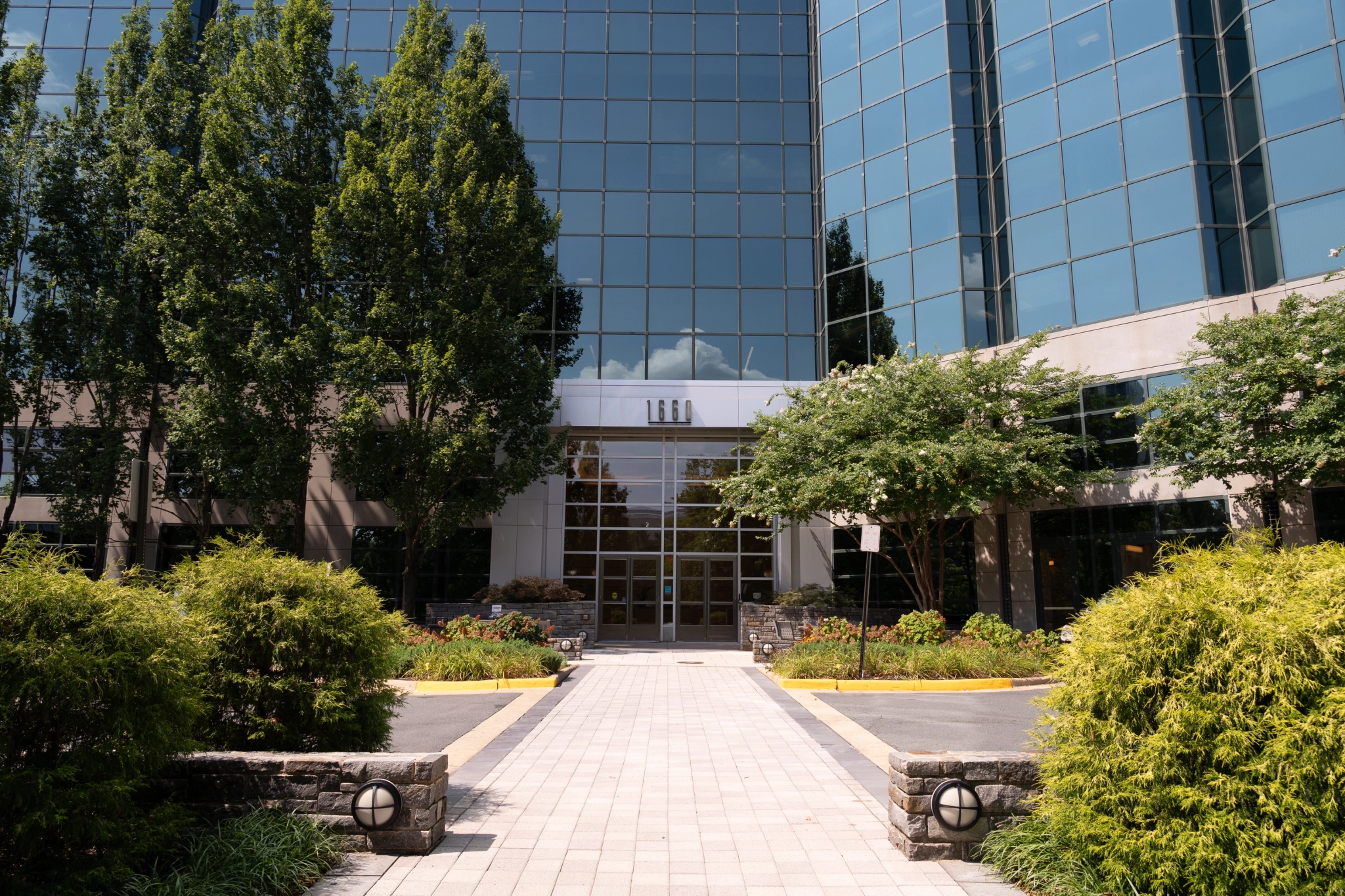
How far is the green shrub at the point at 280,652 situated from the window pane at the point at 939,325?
2074 cm

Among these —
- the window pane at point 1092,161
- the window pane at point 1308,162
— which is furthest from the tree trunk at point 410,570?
the window pane at point 1308,162

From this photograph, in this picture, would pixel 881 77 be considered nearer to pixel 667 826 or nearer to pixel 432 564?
pixel 432 564

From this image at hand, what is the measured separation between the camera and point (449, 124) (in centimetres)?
2416

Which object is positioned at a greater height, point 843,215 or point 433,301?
point 843,215

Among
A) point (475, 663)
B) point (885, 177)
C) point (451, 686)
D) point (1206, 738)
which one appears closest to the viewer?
point (1206, 738)

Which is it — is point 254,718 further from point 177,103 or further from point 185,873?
point 177,103

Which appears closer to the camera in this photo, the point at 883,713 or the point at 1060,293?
the point at 883,713

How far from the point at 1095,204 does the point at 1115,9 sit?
18.1 feet

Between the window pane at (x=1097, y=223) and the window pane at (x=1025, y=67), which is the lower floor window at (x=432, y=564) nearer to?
the window pane at (x=1097, y=223)

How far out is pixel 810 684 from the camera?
14.9 m

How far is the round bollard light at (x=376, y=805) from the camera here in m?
5.77

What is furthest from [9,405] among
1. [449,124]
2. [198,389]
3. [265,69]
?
[449,124]

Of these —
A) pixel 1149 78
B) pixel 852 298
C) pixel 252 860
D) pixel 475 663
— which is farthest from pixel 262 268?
pixel 1149 78

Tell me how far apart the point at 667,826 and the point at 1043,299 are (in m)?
20.7
